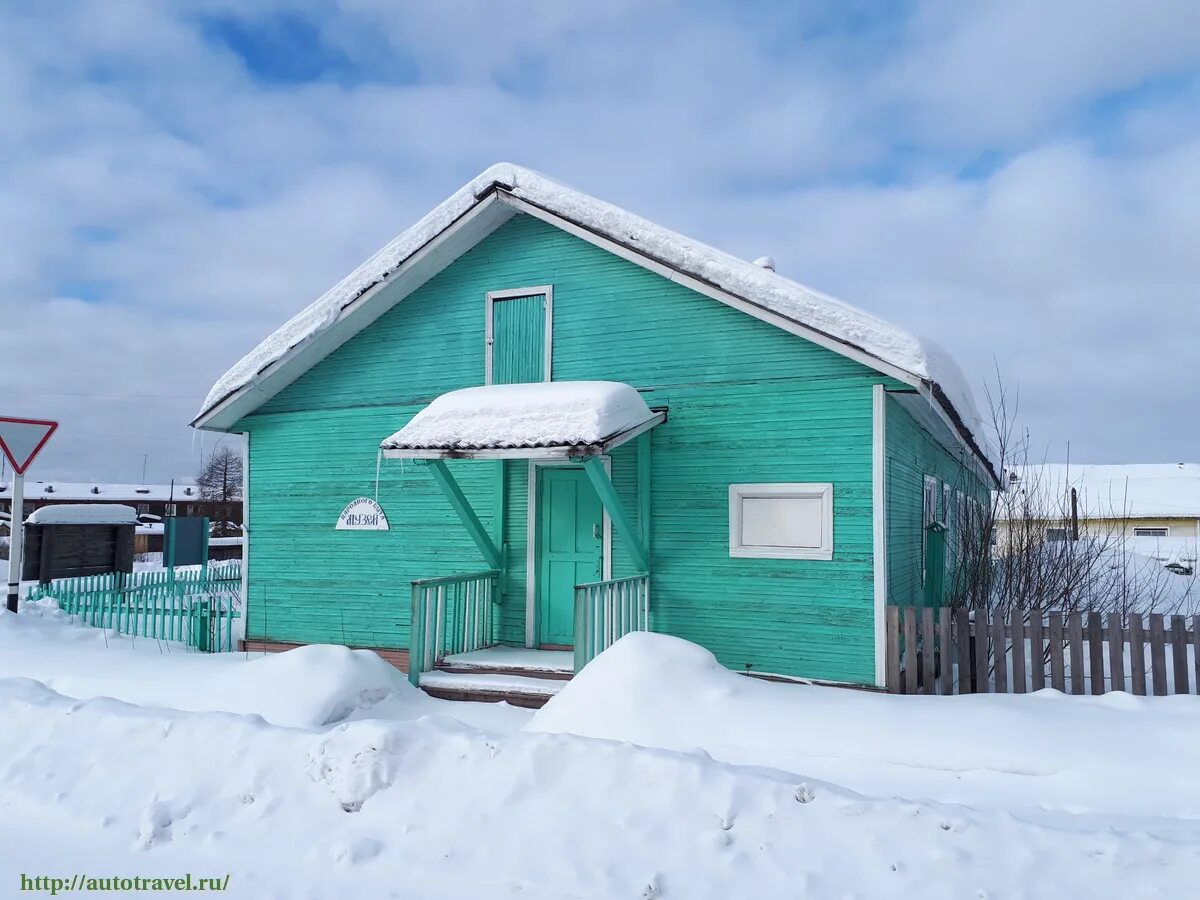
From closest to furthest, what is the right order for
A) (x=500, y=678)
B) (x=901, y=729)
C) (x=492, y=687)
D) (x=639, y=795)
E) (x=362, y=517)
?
(x=639, y=795), (x=901, y=729), (x=492, y=687), (x=500, y=678), (x=362, y=517)

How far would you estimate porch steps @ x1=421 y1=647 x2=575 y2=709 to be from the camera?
27.0 ft

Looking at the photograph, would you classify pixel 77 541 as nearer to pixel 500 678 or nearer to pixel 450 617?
pixel 450 617

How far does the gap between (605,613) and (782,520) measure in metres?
2.02

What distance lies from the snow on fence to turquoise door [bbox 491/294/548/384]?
185 inches

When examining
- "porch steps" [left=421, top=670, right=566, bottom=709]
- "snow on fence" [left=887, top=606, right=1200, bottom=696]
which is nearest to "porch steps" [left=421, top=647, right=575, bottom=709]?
"porch steps" [left=421, top=670, right=566, bottom=709]

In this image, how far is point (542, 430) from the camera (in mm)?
7969

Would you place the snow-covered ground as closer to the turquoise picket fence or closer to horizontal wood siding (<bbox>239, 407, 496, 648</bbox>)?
horizontal wood siding (<bbox>239, 407, 496, 648</bbox>)

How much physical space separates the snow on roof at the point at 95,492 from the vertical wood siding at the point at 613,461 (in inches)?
1678

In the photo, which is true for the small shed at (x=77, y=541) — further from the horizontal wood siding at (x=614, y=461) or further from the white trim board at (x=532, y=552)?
the white trim board at (x=532, y=552)

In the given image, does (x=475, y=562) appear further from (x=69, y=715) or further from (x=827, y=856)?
(x=827, y=856)

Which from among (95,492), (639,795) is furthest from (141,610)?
(95,492)

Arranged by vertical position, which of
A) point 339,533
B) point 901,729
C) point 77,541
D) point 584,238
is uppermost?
point 584,238

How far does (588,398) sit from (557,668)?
8.94 feet

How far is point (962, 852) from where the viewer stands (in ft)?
13.0
